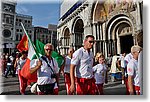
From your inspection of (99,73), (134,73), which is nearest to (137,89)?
(134,73)

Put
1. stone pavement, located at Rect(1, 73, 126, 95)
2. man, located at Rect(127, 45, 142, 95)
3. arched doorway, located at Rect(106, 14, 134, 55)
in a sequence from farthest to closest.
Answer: arched doorway, located at Rect(106, 14, 134, 55) < stone pavement, located at Rect(1, 73, 126, 95) < man, located at Rect(127, 45, 142, 95)

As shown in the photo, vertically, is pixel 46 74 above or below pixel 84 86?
above

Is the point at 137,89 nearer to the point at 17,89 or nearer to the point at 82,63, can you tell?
the point at 82,63

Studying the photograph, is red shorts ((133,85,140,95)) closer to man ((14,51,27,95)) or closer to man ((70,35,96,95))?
man ((70,35,96,95))

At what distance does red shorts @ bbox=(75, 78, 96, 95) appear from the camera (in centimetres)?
213

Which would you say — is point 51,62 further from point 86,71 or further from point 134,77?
point 134,77

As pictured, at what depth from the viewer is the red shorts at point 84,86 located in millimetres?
2133

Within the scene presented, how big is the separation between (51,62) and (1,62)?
97 centimetres

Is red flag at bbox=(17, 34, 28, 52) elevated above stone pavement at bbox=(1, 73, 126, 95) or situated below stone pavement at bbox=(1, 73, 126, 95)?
above

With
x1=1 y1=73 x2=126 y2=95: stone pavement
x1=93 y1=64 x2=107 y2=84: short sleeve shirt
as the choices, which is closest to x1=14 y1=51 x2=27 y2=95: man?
x1=1 y1=73 x2=126 y2=95: stone pavement

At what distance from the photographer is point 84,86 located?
2168mm

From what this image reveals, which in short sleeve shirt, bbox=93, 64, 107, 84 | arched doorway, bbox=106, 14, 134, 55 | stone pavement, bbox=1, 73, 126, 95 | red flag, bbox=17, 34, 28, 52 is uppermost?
arched doorway, bbox=106, 14, 134, 55

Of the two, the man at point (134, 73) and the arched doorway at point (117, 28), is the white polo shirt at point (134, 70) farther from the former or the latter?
the arched doorway at point (117, 28)

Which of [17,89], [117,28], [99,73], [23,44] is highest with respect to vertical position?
[117,28]
